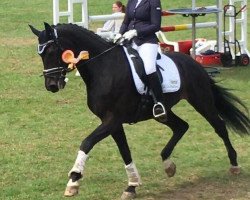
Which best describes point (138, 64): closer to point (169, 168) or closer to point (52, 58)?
point (52, 58)

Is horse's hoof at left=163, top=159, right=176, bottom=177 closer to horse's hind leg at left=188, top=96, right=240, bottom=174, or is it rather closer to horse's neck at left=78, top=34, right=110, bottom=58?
horse's hind leg at left=188, top=96, right=240, bottom=174

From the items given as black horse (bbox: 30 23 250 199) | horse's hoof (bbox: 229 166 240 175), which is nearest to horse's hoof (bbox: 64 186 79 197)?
black horse (bbox: 30 23 250 199)

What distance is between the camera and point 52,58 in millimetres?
6531

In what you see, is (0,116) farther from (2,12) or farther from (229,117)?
(2,12)

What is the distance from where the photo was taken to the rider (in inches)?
277

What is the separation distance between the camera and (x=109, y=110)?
6758 millimetres

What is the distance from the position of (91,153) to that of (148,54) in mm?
2290

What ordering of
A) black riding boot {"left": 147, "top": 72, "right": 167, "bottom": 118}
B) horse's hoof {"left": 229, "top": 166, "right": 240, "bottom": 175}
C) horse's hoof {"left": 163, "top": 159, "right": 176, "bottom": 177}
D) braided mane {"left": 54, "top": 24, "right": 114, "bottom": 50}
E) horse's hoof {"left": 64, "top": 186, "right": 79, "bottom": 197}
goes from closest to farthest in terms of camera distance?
horse's hoof {"left": 64, "top": 186, "right": 79, "bottom": 197}, braided mane {"left": 54, "top": 24, "right": 114, "bottom": 50}, black riding boot {"left": 147, "top": 72, "right": 167, "bottom": 118}, horse's hoof {"left": 163, "top": 159, "right": 176, "bottom": 177}, horse's hoof {"left": 229, "top": 166, "right": 240, "bottom": 175}

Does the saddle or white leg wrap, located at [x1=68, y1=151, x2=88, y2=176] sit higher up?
the saddle

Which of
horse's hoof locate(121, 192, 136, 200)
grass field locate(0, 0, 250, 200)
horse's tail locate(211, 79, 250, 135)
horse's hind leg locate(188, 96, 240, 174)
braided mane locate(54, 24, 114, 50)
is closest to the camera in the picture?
braided mane locate(54, 24, 114, 50)

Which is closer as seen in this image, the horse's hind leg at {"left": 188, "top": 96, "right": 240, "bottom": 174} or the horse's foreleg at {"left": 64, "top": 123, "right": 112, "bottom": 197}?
the horse's foreleg at {"left": 64, "top": 123, "right": 112, "bottom": 197}

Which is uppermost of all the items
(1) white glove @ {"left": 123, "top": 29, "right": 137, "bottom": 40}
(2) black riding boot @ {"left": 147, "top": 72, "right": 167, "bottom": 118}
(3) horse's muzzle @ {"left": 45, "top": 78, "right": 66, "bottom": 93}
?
(1) white glove @ {"left": 123, "top": 29, "right": 137, "bottom": 40}

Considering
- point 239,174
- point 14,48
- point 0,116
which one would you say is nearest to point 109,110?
point 239,174

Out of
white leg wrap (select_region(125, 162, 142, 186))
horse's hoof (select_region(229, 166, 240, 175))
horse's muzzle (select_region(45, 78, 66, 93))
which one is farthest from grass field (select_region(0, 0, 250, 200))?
horse's muzzle (select_region(45, 78, 66, 93))
